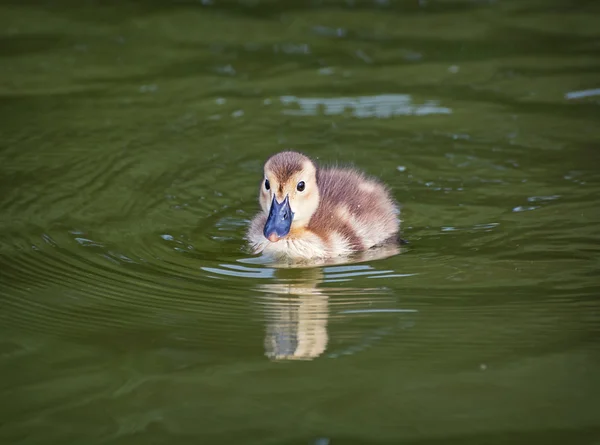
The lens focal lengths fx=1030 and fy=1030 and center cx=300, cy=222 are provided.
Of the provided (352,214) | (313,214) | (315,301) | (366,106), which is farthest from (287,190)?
(366,106)

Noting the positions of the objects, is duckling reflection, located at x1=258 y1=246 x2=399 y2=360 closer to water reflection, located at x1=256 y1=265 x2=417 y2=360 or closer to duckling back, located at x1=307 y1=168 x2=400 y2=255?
water reflection, located at x1=256 y1=265 x2=417 y2=360

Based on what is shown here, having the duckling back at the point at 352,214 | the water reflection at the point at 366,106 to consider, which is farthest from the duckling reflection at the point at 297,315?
the water reflection at the point at 366,106

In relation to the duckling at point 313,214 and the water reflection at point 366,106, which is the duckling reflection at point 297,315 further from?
the water reflection at point 366,106

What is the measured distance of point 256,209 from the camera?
5.99 metres

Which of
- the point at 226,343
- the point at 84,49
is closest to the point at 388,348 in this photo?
the point at 226,343

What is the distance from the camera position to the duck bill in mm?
4949

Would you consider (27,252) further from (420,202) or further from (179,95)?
(179,95)

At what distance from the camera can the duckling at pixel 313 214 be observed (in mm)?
5094

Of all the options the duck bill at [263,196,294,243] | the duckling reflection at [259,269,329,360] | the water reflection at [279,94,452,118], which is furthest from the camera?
the water reflection at [279,94,452,118]

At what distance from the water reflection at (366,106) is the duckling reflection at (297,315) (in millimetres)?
2386

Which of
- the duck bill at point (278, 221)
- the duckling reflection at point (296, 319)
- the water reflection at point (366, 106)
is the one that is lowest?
the duckling reflection at point (296, 319)

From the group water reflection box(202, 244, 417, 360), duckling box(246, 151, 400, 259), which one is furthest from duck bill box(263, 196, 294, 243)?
water reflection box(202, 244, 417, 360)

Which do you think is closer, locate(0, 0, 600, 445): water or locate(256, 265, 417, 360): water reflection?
locate(0, 0, 600, 445): water

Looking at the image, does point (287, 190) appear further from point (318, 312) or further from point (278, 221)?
point (318, 312)
